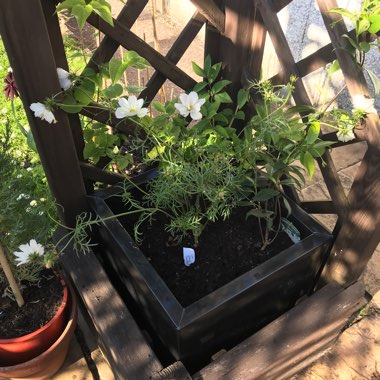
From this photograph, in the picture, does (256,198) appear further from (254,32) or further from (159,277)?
(254,32)

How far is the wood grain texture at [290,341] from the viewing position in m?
1.32

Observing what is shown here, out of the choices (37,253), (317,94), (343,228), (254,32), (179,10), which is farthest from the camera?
(179,10)

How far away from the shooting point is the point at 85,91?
129cm

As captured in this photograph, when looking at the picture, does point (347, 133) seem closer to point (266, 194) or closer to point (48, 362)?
point (266, 194)

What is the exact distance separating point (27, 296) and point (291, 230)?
0.99 metres

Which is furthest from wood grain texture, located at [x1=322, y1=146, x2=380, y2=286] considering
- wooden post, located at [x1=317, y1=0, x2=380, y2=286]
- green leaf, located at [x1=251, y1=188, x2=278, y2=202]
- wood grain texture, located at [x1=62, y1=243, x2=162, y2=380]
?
wood grain texture, located at [x1=62, y1=243, x2=162, y2=380]

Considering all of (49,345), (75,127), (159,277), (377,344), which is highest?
(75,127)

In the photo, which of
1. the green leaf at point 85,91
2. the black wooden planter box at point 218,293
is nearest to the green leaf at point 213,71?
the green leaf at point 85,91

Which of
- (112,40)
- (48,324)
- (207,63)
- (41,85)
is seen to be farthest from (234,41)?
(48,324)

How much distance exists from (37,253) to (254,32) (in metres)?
1.09

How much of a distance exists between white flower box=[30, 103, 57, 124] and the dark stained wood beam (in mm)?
601

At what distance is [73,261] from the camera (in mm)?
1529

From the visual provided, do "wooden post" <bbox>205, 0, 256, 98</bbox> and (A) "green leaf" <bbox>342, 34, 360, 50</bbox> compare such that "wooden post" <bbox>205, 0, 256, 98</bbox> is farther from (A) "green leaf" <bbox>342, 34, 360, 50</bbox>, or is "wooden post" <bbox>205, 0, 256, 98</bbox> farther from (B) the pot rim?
(B) the pot rim

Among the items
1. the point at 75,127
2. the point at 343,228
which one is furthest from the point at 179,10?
the point at 343,228
